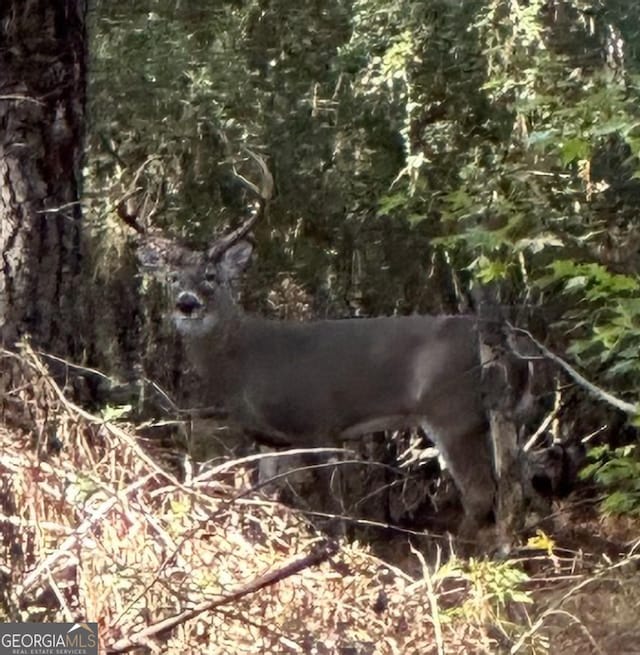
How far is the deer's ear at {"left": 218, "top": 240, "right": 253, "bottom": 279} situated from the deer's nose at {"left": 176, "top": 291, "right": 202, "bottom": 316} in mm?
158

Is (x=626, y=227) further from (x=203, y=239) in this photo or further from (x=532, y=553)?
(x=203, y=239)

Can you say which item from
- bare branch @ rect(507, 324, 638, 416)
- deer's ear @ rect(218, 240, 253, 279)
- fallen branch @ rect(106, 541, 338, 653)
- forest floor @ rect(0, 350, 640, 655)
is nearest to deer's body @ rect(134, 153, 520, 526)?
deer's ear @ rect(218, 240, 253, 279)

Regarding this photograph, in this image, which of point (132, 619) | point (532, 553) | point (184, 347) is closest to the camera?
point (132, 619)

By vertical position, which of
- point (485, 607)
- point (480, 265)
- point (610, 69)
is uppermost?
point (610, 69)

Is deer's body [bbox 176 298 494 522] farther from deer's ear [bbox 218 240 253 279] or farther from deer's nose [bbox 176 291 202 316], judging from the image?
deer's ear [bbox 218 240 253 279]

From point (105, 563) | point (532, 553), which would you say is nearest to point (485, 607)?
point (532, 553)

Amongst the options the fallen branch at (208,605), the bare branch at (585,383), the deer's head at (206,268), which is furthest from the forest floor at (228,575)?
the deer's head at (206,268)

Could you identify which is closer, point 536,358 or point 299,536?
point 299,536

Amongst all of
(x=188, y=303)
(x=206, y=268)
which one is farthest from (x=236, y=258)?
(x=188, y=303)

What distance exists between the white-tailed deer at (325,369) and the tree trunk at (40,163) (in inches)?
10.0

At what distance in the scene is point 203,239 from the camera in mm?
3291

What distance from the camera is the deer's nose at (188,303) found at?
11.1ft

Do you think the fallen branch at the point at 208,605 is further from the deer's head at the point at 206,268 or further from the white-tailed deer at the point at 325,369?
the deer's head at the point at 206,268

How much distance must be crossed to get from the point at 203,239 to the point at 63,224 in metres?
0.37
